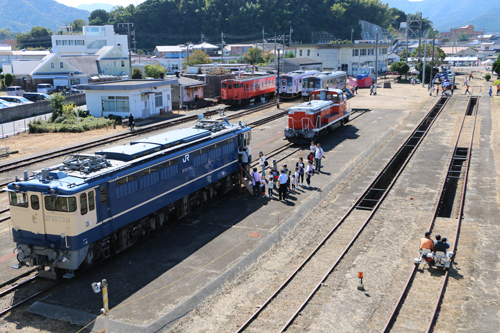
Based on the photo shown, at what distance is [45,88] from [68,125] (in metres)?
27.0

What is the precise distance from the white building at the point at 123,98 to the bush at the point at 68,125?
7.32 feet

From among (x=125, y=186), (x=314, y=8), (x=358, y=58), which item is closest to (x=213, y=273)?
(x=125, y=186)

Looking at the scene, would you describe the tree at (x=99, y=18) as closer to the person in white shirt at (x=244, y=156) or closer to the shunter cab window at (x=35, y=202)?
the person in white shirt at (x=244, y=156)

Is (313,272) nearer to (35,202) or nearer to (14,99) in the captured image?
(35,202)

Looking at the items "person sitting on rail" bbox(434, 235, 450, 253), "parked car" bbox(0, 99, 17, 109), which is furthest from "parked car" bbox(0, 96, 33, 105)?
"person sitting on rail" bbox(434, 235, 450, 253)

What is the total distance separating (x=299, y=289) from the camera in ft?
46.6

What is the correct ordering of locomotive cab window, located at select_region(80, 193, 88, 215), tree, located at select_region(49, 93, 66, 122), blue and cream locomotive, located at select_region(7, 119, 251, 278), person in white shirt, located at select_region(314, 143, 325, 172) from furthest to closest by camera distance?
tree, located at select_region(49, 93, 66, 122), person in white shirt, located at select_region(314, 143, 325, 172), locomotive cab window, located at select_region(80, 193, 88, 215), blue and cream locomotive, located at select_region(7, 119, 251, 278)

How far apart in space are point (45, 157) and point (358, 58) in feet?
273

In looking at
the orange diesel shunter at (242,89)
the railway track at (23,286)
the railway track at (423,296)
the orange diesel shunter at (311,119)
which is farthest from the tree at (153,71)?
the railway track at (23,286)

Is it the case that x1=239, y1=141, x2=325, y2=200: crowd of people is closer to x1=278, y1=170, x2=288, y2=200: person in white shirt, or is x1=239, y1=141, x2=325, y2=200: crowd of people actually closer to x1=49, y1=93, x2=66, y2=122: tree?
x1=278, y1=170, x2=288, y2=200: person in white shirt

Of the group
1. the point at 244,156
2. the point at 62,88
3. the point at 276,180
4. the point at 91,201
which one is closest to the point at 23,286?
the point at 91,201

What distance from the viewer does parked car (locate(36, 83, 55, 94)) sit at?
64562mm

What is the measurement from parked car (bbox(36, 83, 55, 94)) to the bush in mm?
23370

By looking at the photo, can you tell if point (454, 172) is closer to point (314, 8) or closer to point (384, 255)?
point (384, 255)
